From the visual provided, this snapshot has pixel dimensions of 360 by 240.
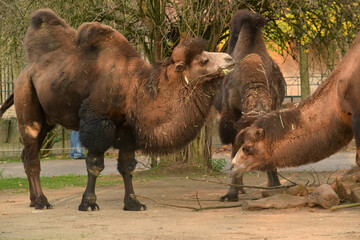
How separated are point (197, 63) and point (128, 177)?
64.6 inches

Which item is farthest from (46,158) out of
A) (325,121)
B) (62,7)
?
(325,121)

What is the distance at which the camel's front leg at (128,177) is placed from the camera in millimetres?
7836

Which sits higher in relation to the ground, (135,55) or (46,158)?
(135,55)

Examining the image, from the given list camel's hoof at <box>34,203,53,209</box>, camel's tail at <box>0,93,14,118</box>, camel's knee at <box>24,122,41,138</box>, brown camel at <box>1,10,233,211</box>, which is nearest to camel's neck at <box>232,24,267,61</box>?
brown camel at <box>1,10,233,211</box>

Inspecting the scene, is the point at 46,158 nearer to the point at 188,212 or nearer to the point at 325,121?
the point at 188,212

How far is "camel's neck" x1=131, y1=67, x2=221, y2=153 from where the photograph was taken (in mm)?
7426

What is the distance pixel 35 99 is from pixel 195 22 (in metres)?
3.29

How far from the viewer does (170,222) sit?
22.3ft

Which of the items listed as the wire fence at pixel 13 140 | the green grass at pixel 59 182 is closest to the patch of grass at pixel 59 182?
the green grass at pixel 59 182

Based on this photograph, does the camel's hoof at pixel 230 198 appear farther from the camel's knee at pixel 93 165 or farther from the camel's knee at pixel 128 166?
the camel's knee at pixel 93 165

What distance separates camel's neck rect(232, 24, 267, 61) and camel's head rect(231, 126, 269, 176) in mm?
2705

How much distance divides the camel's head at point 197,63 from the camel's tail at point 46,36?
164 centimetres

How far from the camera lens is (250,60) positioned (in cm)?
888

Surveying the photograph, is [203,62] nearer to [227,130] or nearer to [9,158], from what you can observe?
[227,130]
